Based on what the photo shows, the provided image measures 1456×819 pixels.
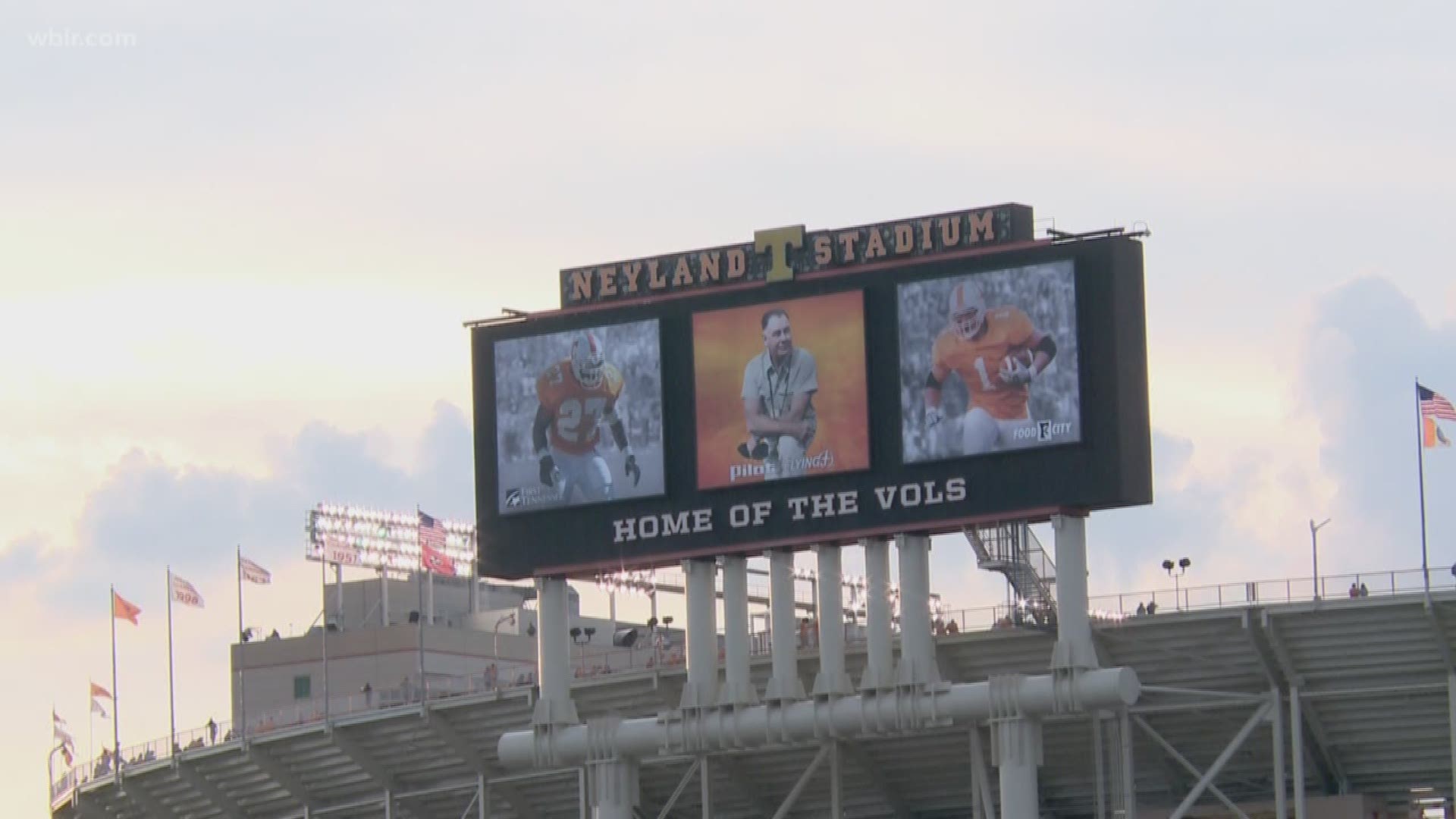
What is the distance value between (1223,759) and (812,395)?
47.5ft

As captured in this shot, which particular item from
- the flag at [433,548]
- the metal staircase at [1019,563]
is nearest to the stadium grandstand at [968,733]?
the metal staircase at [1019,563]

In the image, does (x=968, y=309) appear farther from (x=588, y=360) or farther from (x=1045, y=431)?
(x=588, y=360)

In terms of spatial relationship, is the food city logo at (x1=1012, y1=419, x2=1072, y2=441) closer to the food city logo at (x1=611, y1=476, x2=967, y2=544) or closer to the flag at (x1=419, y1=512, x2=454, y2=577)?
the food city logo at (x1=611, y1=476, x2=967, y2=544)

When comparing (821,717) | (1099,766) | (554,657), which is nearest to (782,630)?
(821,717)

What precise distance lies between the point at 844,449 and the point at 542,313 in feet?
35.9

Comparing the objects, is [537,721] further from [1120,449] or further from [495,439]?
[1120,449]

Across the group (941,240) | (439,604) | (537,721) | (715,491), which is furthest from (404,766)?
(439,604)

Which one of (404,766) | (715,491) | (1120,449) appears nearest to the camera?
(1120,449)

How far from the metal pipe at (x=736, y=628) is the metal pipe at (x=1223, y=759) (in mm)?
11926

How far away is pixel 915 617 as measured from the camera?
9238 cm

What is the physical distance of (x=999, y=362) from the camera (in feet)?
298

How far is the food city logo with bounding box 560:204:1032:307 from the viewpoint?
9238 cm

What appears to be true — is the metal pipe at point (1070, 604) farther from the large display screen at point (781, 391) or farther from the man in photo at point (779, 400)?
the man in photo at point (779, 400)

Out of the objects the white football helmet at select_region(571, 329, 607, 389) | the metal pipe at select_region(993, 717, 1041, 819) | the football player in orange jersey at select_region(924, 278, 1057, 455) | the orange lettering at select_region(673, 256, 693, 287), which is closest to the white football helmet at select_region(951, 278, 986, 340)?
the football player in orange jersey at select_region(924, 278, 1057, 455)
